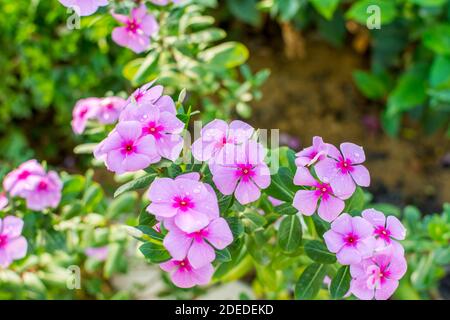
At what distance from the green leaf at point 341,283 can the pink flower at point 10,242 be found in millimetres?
615

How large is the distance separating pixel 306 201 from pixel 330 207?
42mm

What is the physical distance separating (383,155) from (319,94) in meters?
0.40

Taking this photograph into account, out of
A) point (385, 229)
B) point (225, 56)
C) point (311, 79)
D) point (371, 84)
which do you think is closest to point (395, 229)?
point (385, 229)

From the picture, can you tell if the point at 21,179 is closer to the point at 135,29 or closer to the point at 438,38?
the point at 135,29

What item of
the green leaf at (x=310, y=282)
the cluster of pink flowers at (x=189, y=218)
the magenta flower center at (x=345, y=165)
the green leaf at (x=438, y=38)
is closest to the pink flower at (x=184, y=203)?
the cluster of pink flowers at (x=189, y=218)

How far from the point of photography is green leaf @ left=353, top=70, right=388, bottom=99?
2775mm

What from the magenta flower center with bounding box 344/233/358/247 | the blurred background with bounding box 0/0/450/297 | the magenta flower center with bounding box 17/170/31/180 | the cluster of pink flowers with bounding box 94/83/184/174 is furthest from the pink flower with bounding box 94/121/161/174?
the blurred background with bounding box 0/0/450/297

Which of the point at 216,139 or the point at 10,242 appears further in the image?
the point at 10,242

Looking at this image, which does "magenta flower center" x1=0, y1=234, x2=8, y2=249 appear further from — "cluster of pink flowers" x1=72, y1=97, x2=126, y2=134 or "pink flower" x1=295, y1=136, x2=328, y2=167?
"pink flower" x1=295, y1=136, x2=328, y2=167

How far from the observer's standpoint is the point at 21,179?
152 cm

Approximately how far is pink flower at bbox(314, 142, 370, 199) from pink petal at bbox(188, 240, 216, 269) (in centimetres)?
22

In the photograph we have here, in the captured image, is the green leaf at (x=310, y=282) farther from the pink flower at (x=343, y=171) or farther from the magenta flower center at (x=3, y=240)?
the magenta flower center at (x=3, y=240)
